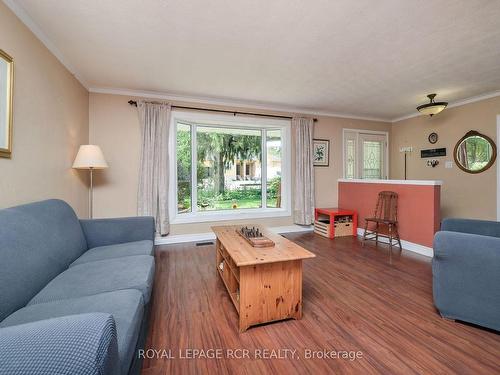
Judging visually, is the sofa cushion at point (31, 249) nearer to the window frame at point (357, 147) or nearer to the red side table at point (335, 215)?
the red side table at point (335, 215)

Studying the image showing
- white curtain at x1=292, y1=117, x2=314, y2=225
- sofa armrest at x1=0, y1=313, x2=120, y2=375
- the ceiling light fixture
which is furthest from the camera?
white curtain at x1=292, y1=117, x2=314, y2=225

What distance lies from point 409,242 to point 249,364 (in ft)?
10.3

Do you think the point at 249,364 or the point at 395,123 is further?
the point at 395,123

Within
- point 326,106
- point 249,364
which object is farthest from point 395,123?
point 249,364

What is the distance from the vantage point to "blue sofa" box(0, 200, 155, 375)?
66cm

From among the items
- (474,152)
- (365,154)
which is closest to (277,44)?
(365,154)

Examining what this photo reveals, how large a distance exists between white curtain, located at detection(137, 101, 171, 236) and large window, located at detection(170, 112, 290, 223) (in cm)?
18

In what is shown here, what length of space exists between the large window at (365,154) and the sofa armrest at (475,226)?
9.45 ft

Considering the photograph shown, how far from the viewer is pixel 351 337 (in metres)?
1.61

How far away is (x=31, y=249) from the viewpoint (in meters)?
1.43

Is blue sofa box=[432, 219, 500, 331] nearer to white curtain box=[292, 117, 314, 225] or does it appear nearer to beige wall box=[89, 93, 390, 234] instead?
white curtain box=[292, 117, 314, 225]

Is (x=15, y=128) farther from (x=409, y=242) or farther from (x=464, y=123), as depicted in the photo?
(x=464, y=123)

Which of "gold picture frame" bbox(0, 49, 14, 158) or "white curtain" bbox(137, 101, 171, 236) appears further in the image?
"white curtain" bbox(137, 101, 171, 236)

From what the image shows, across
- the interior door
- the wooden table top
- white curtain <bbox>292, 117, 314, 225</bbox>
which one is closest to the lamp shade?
the wooden table top
